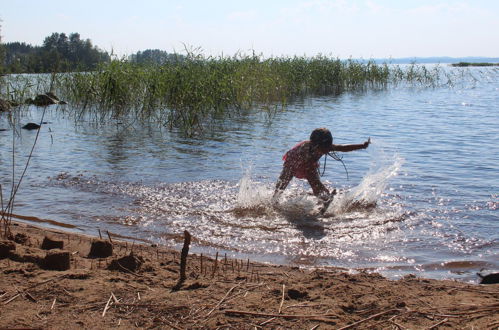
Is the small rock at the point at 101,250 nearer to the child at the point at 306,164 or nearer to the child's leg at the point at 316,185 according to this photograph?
the child at the point at 306,164

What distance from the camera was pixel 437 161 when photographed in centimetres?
1030

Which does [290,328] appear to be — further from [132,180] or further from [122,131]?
[122,131]

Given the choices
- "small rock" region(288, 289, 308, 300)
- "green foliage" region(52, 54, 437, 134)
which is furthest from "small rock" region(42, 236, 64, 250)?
"green foliage" region(52, 54, 437, 134)

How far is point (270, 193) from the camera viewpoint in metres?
7.80

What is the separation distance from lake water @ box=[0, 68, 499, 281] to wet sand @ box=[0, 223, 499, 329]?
1.14 meters

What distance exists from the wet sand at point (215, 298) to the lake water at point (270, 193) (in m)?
1.14

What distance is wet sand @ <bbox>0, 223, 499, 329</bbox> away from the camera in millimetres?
3049

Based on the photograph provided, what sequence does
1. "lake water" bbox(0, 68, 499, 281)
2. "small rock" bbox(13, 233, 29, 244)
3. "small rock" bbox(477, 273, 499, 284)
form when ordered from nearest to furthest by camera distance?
"small rock" bbox(477, 273, 499, 284)
"small rock" bbox(13, 233, 29, 244)
"lake water" bbox(0, 68, 499, 281)

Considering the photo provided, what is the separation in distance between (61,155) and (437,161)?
7689 mm

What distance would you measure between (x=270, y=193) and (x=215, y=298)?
4493 millimetres

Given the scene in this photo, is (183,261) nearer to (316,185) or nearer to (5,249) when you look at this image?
(5,249)

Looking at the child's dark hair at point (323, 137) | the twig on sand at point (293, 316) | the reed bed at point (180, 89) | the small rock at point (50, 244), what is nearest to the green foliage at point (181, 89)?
the reed bed at point (180, 89)

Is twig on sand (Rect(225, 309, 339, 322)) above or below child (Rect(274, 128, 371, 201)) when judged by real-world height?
below

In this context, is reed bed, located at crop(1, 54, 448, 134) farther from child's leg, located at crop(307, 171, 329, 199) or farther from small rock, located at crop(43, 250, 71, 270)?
small rock, located at crop(43, 250, 71, 270)
